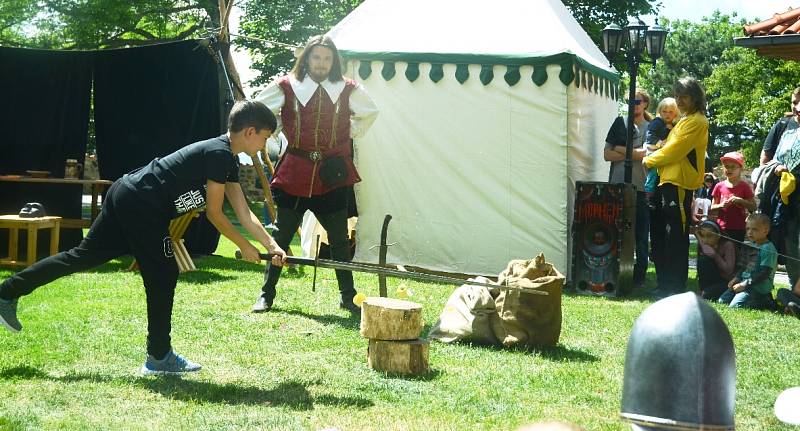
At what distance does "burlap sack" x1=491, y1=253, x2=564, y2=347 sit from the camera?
5789mm

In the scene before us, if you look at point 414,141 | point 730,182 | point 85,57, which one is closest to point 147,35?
point 85,57

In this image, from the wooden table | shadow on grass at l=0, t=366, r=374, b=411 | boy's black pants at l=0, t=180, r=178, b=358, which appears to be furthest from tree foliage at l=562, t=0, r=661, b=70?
shadow on grass at l=0, t=366, r=374, b=411

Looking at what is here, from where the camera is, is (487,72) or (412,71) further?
(412,71)

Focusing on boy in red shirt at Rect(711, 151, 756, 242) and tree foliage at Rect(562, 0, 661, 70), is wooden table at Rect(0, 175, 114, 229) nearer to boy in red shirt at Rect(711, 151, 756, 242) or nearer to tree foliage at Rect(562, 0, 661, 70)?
boy in red shirt at Rect(711, 151, 756, 242)

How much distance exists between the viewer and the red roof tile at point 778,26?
8.47m

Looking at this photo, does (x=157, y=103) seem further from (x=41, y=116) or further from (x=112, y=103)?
(x=41, y=116)

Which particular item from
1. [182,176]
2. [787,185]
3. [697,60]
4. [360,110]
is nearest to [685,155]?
[787,185]

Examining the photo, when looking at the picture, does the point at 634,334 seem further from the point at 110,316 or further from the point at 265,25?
the point at 265,25

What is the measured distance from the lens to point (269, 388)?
15.4ft

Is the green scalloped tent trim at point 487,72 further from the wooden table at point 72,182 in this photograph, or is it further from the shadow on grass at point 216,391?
the shadow on grass at point 216,391

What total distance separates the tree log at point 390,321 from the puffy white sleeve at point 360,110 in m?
2.35

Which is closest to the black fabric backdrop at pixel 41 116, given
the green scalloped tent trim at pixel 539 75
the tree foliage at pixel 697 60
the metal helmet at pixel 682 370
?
the green scalloped tent trim at pixel 539 75

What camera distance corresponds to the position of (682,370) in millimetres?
1682

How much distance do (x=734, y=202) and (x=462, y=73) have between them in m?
2.82
